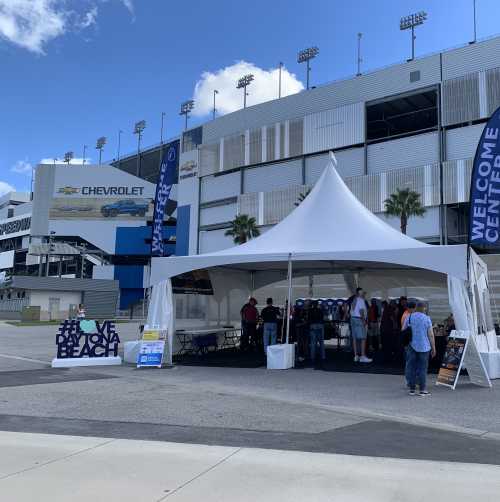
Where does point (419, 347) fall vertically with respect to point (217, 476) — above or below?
above

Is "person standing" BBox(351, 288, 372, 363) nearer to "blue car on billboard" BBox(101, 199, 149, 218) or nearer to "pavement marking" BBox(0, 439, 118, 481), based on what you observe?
"pavement marking" BBox(0, 439, 118, 481)

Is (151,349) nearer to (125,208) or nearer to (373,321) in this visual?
(373,321)

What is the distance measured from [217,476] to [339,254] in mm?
8280

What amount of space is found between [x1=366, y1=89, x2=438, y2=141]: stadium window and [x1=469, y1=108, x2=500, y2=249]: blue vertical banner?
118 feet

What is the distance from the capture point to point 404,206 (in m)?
41.0

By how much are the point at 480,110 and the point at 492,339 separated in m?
33.2

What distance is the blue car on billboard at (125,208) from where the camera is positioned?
76375 mm

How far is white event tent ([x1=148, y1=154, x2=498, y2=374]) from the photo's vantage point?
11.0 meters

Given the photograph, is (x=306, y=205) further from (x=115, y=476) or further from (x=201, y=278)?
(x=115, y=476)

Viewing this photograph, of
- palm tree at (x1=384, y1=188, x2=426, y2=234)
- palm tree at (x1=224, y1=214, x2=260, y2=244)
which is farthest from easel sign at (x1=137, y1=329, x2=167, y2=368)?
palm tree at (x1=224, y1=214, x2=260, y2=244)

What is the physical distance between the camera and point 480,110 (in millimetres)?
41531

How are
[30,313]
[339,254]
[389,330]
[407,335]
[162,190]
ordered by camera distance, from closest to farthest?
[407,335], [339,254], [389,330], [162,190], [30,313]

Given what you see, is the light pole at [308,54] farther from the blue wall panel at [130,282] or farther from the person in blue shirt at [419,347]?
the person in blue shirt at [419,347]

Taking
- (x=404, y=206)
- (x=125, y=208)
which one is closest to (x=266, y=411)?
(x=404, y=206)
